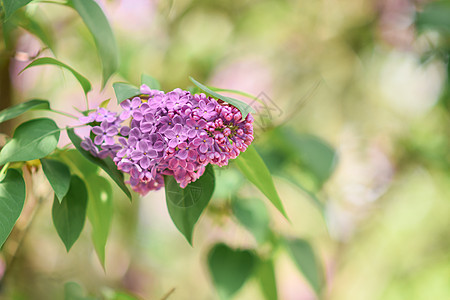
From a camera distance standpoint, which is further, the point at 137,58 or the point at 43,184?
the point at 137,58

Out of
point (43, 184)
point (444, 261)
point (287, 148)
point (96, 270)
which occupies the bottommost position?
point (96, 270)

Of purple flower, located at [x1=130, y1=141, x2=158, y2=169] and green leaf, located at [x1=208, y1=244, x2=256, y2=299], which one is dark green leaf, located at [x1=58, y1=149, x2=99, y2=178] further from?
green leaf, located at [x1=208, y1=244, x2=256, y2=299]

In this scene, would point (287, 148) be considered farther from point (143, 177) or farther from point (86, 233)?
point (86, 233)

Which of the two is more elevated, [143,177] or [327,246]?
[143,177]

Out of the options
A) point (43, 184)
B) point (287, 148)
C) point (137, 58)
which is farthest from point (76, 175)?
point (137, 58)

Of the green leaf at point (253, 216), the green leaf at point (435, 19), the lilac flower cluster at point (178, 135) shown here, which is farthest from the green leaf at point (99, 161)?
the green leaf at point (435, 19)

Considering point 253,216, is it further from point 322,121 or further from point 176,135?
point 322,121

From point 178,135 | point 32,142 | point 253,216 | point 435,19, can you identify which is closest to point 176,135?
point 178,135
